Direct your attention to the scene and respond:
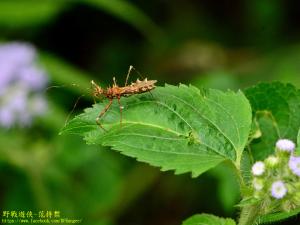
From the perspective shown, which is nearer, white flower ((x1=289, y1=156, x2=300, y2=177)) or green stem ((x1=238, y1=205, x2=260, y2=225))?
white flower ((x1=289, y1=156, x2=300, y2=177))

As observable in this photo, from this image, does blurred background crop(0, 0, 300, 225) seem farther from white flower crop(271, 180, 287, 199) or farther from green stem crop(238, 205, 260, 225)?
white flower crop(271, 180, 287, 199)

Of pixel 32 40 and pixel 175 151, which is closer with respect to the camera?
pixel 175 151

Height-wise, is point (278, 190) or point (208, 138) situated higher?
point (208, 138)

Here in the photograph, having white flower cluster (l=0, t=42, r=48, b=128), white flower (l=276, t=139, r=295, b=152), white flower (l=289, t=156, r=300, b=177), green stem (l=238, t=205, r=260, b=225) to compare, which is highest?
white flower cluster (l=0, t=42, r=48, b=128)

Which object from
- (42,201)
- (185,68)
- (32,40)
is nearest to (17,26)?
(32,40)

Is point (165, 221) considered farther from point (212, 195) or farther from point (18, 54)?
point (18, 54)

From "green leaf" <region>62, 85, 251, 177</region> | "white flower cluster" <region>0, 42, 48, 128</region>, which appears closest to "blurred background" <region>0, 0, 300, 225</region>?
"white flower cluster" <region>0, 42, 48, 128</region>

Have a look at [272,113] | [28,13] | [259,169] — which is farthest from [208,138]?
[28,13]

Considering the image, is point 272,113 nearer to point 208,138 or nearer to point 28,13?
point 208,138
